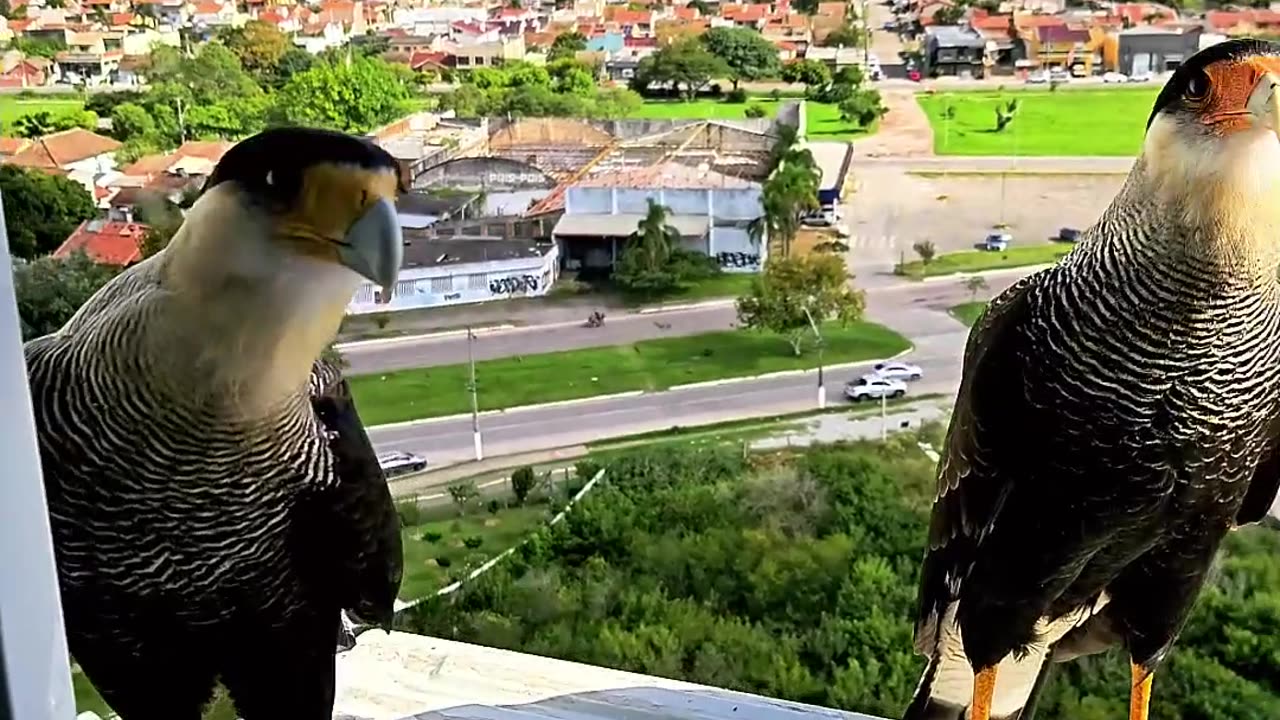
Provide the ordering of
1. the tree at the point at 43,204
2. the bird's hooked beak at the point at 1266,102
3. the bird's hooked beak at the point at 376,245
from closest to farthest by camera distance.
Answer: the bird's hooked beak at the point at 376,245 → the bird's hooked beak at the point at 1266,102 → the tree at the point at 43,204

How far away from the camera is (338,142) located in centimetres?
86

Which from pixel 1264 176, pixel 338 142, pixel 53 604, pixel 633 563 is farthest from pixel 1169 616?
pixel 53 604

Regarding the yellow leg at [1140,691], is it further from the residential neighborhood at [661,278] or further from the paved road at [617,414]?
the paved road at [617,414]

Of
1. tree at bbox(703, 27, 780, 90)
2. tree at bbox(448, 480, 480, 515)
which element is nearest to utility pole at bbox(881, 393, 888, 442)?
tree at bbox(703, 27, 780, 90)

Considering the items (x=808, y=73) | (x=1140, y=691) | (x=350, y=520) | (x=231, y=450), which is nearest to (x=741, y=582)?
(x=1140, y=691)

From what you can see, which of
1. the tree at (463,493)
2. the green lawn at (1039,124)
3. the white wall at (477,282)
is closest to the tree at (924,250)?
the green lawn at (1039,124)

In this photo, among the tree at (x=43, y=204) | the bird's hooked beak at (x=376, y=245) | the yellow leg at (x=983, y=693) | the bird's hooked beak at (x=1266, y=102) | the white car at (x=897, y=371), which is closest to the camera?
the bird's hooked beak at (x=376, y=245)

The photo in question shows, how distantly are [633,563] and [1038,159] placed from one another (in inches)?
30.7

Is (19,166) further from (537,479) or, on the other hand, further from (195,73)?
(537,479)

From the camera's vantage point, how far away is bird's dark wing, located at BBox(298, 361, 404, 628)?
3.46 feet

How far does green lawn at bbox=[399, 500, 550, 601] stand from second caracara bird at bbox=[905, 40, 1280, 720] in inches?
27.1

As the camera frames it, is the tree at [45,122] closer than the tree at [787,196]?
Yes

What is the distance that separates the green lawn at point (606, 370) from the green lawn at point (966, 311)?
9cm

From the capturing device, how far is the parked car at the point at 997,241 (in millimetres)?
1585
